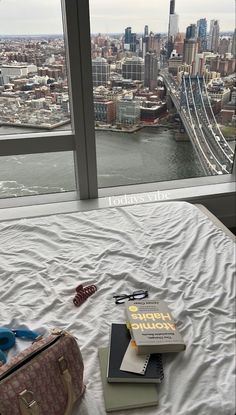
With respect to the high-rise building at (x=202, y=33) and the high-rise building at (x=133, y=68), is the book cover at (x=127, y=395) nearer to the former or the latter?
the high-rise building at (x=133, y=68)

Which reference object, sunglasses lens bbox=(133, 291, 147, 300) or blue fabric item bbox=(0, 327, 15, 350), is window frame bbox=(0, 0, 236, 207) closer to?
sunglasses lens bbox=(133, 291, 147, 300)

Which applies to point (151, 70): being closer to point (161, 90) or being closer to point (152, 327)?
point (161, 90)

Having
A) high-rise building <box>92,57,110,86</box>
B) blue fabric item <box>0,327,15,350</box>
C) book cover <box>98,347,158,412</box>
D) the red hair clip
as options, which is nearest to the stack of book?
book cover <box>98,347,158,412</box>

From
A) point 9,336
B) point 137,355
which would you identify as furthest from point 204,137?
point 9,336

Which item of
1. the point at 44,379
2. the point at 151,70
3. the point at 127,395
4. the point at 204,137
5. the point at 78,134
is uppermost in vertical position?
the point at 151,70

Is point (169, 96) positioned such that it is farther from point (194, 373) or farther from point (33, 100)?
point (194, 373)

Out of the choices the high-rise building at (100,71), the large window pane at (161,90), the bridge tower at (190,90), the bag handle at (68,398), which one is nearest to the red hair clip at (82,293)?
the bag handle at (68,398)
